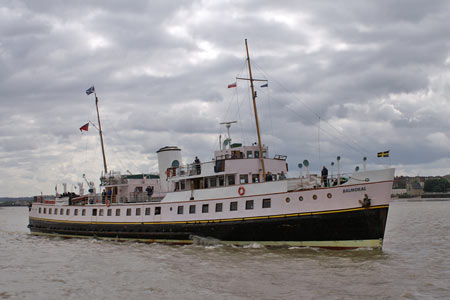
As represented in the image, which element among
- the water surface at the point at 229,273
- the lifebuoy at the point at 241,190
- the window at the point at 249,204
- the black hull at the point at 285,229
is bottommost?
the water surface at the point at 229,273

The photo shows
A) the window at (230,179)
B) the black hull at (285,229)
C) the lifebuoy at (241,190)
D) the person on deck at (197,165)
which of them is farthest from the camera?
the person on deck at (197,165)

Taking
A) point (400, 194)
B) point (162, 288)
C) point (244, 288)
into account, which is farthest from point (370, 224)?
point (400, 194)

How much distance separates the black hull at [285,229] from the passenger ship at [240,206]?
1.9 inches

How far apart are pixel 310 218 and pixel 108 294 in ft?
36.8

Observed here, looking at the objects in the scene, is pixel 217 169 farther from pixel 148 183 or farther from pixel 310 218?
pixel 148 183

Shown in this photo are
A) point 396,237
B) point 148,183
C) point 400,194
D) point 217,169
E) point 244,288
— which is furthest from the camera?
point 400,194

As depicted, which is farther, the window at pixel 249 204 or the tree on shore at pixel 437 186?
the tree on shore at pixel 437 186

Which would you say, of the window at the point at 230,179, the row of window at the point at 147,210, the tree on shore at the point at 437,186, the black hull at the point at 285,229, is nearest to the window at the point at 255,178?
the window at the point at 230,179

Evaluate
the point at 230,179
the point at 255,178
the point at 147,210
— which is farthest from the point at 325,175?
the point at 147,210

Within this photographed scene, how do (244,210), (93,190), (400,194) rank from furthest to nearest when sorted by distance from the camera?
1. (400,194)
2. (93,190)
3. (244,210)

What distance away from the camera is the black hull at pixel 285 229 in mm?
21156

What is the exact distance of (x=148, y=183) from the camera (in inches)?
1411

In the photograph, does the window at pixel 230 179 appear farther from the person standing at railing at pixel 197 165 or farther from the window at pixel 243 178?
the person standing at railing at pixel 197 165

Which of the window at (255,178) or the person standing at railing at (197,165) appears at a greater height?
the person standing at railing at (197,165)
